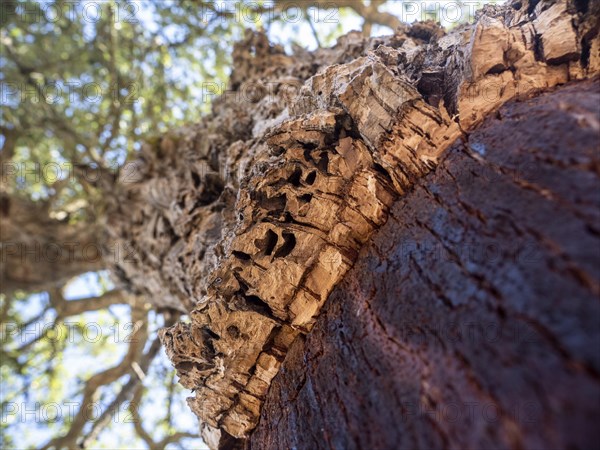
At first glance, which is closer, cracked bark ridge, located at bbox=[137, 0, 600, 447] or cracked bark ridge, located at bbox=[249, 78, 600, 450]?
cracked bark ridge, located at bbox=[249, 78, 600, 450]

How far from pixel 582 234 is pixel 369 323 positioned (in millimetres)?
788

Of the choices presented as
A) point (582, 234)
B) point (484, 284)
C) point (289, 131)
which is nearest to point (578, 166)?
point (582, 234)

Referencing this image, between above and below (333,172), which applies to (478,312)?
below

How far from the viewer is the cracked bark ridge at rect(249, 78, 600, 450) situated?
96 cm

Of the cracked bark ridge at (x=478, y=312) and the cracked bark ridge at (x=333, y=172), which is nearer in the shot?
the cracked bark ridge at (x=478, y=312)

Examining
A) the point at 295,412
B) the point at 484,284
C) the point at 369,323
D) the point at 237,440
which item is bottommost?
the point at 237,440

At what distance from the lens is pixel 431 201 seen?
5.38 feet

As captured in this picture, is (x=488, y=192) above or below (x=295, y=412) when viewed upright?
above

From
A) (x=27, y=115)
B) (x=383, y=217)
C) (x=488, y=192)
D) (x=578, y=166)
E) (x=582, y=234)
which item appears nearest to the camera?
(x=582, y=234)

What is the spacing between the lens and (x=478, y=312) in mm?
1172

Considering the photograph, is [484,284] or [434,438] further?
[484,284]

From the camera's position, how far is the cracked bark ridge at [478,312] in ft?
3.14

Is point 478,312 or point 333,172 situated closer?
point 478,312

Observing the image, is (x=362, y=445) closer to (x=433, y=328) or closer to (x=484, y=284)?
(x=433, y=328)
